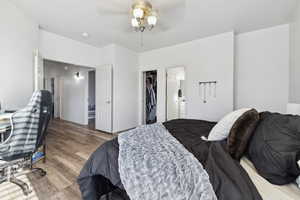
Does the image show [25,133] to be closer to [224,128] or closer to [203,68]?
[224,128]

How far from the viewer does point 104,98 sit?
4.21 m

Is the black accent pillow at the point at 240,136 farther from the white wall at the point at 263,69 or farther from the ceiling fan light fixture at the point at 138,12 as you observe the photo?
the white wall at the point at 263,69

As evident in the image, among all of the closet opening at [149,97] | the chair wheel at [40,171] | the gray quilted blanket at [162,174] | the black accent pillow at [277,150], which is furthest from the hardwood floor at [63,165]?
the closet opening at [149,97]

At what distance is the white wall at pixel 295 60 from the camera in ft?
7.49

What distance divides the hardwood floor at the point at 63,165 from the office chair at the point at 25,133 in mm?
209

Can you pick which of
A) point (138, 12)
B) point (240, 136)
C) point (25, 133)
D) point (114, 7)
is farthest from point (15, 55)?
point (240, 136)

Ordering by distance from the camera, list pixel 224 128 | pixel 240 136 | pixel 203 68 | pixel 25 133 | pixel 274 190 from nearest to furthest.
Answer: pixel 274 190 → pixel 240 136 → pixel 224 128 → pixel 25 133 → pixel 203 68

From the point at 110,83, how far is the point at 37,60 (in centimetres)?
173

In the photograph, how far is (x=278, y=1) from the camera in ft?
7.26

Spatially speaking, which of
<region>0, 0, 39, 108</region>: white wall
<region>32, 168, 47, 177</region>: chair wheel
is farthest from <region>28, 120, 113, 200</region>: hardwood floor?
<region>0, 0, 39, 108</region>: white wall

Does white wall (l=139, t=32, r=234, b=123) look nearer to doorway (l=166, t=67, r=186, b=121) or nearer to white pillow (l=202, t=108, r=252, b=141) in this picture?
doorway (l=166, t=67, r=186, b=121)

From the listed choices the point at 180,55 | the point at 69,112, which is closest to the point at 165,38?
the point at 180,55

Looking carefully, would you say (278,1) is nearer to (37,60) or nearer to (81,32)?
(81,32)

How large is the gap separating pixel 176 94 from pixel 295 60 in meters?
2.99
